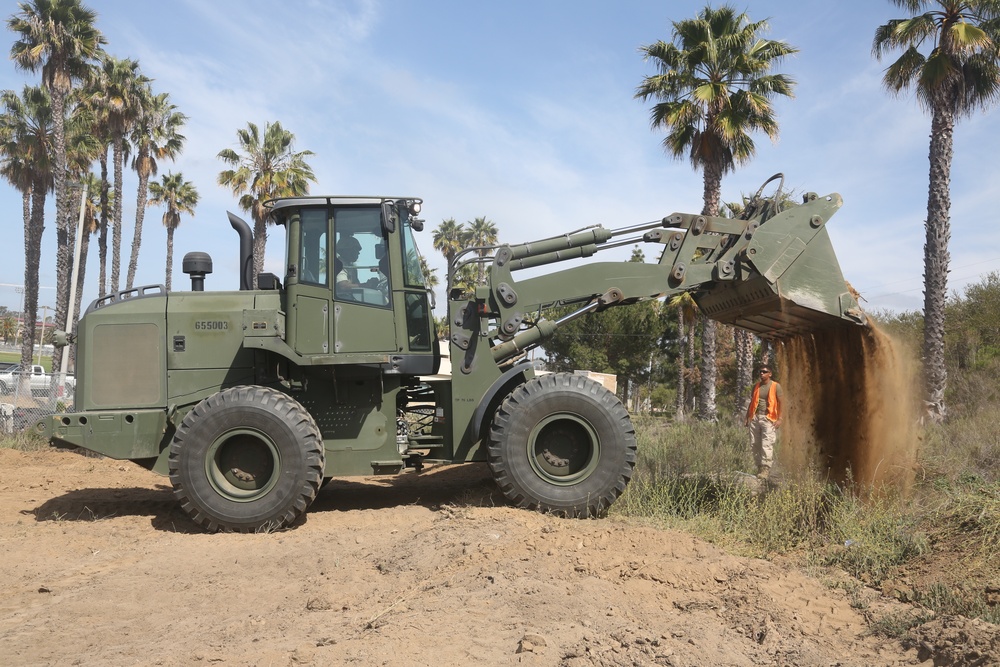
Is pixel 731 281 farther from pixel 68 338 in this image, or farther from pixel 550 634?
pixel 68 338

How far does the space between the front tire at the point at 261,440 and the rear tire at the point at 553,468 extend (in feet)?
6.05

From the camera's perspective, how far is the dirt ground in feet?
14.0

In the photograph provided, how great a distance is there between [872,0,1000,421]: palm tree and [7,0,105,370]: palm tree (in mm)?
25136

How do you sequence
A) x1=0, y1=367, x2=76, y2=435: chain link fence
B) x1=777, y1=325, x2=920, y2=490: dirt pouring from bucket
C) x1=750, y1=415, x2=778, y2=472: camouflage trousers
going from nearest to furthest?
x1=777, y1=325, x2=920, y2=490: dirt pouring from bucket
x1=750, y1=415, x2=778, y2=472: camouflage trousers
x1=0, y1=367, x2=76, y2=435: chain link fence

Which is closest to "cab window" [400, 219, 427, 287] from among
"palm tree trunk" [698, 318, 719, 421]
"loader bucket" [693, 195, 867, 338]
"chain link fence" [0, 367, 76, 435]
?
"loader bucket" [693, 195, 867, 338]

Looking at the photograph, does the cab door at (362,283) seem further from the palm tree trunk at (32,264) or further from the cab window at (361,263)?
the palm tree trunk at (32,264)

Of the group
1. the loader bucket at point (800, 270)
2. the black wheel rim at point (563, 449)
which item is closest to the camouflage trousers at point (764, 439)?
the loader bucket at point (800, 270)

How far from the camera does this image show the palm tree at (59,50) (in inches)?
1003

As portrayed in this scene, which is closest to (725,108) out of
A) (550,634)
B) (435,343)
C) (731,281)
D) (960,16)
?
(960,16)

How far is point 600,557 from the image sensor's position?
581 cm

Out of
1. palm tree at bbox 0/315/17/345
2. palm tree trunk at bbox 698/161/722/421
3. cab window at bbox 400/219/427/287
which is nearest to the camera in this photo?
cab window at bbox 400/219/427/287

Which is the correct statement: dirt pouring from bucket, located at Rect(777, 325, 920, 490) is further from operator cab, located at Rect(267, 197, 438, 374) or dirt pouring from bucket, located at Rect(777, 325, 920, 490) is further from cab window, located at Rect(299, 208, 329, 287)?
cab window, located at Rect(299, 208, 329, 287)

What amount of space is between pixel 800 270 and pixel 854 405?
1.61m

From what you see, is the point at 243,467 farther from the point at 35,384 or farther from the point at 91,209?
the point at 91,209
